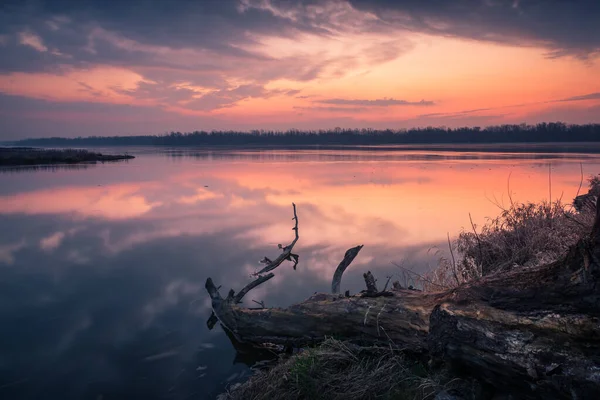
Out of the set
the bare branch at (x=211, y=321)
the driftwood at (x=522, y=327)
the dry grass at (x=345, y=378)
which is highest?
the driftwood at (x=522, y=327)

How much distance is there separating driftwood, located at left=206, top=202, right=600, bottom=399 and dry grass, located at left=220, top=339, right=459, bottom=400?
24cm

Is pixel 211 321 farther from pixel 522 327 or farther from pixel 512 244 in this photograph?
pixel 512 244

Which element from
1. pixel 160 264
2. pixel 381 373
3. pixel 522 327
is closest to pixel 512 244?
pixel 381 373

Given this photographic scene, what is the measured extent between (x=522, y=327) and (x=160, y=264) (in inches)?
367

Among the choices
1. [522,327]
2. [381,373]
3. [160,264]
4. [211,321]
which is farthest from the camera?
[160,264]

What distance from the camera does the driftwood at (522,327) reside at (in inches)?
141

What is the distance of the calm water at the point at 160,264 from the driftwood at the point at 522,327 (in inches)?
109

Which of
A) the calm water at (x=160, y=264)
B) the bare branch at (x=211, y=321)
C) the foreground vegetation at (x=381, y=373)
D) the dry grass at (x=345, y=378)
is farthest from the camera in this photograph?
the bare branch at (x=211, y=321)

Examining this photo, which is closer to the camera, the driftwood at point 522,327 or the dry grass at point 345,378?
the driftwood at point 522,327

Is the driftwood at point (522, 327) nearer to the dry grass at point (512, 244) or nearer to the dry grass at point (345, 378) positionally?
the dry grass at point (345, 378)

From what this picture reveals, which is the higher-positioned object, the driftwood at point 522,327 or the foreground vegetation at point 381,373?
the driftwood at point 522,327

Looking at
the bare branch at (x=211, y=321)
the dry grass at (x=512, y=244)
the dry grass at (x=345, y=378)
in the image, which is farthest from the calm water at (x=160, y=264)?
the dry grass at (x=345, y=378)

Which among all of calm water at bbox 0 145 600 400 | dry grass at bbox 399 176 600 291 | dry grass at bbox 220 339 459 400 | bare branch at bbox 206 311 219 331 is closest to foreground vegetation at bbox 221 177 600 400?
dry grass at bbox 220 339 459 400

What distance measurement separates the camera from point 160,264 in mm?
11250
